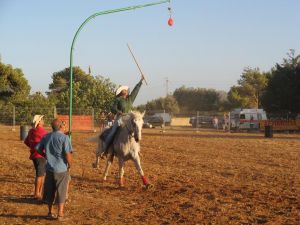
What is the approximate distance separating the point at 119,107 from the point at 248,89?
79.3m

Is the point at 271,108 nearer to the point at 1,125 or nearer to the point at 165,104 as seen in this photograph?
the point at 1,125

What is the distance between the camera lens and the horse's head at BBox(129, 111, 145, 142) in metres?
10.8

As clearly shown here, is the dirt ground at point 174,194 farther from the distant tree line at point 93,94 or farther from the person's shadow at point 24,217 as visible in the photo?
the distant tree line at point 93,94

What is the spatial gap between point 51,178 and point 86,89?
49923 millimetres

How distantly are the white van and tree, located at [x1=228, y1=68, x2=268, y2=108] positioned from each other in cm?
3592

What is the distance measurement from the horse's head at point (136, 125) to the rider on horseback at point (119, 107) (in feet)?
1.71

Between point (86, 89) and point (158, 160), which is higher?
point (86, 89)

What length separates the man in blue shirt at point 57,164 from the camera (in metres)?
7.95

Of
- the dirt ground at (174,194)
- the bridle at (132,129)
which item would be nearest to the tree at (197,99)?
the dirt ground at (174,194)

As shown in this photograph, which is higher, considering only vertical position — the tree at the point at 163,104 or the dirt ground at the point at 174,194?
the tree at the point at 163,104

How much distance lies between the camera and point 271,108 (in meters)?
53.7

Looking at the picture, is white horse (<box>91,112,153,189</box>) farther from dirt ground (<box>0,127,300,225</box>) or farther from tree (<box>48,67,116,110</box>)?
tree (<box>48,67,116,110</box>)

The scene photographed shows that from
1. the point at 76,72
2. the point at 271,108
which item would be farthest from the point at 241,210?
the point at 76,72

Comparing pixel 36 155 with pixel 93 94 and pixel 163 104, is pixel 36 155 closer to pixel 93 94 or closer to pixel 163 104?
pixel 93 94
